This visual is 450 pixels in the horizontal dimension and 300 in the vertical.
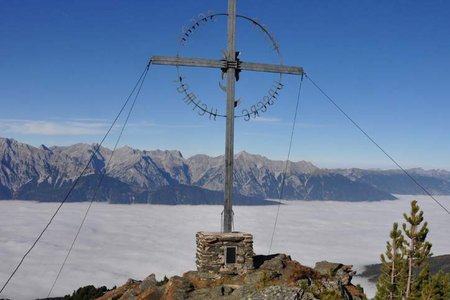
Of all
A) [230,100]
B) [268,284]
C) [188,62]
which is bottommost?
[268,284]

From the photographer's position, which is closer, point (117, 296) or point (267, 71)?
point (267, 71)

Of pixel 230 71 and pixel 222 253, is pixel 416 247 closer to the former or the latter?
pixel 222 253

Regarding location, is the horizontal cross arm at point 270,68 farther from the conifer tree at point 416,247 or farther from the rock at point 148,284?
the rock at point 148,284

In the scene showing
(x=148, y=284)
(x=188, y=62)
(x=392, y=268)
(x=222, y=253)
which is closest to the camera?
(x=392, y=268)

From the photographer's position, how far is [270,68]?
2414 centimetres

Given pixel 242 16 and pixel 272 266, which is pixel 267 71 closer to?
pixel 242 16

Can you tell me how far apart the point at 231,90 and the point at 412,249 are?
12.2 meters

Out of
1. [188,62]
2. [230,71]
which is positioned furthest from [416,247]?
[188,62]

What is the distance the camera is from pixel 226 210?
23.3 m

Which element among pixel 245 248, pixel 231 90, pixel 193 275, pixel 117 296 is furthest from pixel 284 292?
pixel 117 296

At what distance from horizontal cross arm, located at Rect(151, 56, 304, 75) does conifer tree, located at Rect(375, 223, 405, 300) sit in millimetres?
10099

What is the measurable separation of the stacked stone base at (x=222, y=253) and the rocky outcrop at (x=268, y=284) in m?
0.32

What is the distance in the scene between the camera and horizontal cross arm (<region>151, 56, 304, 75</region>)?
22.8 m

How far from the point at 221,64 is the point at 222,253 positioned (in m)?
10.1
